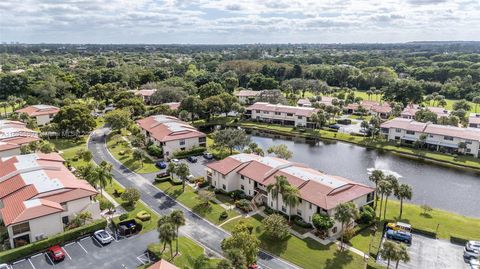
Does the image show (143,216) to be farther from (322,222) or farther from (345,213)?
(345,213)

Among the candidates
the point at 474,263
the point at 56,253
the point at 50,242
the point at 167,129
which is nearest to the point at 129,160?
the point at 167,129

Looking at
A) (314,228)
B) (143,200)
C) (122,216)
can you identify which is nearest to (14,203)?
(122,216)

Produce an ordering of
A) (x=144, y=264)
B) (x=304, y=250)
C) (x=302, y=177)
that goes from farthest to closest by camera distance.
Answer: (x=302, y=177), (x=304, y=250), (x=144, y=264)

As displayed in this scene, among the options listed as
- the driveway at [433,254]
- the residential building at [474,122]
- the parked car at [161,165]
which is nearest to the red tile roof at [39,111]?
the parked car at [161,165]

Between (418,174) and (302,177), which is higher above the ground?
(302,177)

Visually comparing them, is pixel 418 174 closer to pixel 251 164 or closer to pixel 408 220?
pixel 408 220

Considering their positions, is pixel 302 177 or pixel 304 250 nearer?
pixel 304 250
